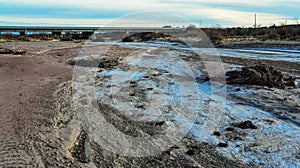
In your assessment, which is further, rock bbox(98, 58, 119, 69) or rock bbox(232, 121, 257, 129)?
rock bbox(98, 58, 119, 69)

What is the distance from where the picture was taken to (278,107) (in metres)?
8.40

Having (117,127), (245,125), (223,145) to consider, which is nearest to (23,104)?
(117,127)

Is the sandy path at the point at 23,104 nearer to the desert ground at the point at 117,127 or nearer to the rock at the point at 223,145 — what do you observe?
the desert ground at the point at 117,127

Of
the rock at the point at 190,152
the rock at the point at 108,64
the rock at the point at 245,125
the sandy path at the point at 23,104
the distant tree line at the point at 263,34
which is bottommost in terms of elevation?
the rock at the point at 190,152

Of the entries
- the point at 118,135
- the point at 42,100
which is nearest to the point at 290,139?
the point at 118,135

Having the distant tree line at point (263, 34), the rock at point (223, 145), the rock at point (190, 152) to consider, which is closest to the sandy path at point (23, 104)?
the rock at point (190, 152)

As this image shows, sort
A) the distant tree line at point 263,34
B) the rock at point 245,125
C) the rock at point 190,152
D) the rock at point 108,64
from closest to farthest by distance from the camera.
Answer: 1. the rock at point 190,152
2. the rock at point 245,125
3. the rock at point 108,64
4. the distant tree line at point 263,34

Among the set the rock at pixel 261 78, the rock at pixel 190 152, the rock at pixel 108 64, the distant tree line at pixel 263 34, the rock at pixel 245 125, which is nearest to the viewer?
the rock at pixel 190 152

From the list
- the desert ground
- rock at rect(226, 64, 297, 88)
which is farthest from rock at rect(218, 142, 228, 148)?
rock at rect(226, 64, 297, 88)

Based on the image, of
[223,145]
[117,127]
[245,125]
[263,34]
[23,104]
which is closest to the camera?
[223,145]

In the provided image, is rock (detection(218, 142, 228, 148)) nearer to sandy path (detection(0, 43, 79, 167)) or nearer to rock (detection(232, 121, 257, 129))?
rock (detection(232, 121, 257, 129))

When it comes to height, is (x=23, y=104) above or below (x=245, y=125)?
above

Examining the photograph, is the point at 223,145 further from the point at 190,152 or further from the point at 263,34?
the point at 263,34

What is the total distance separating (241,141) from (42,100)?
164 inches
